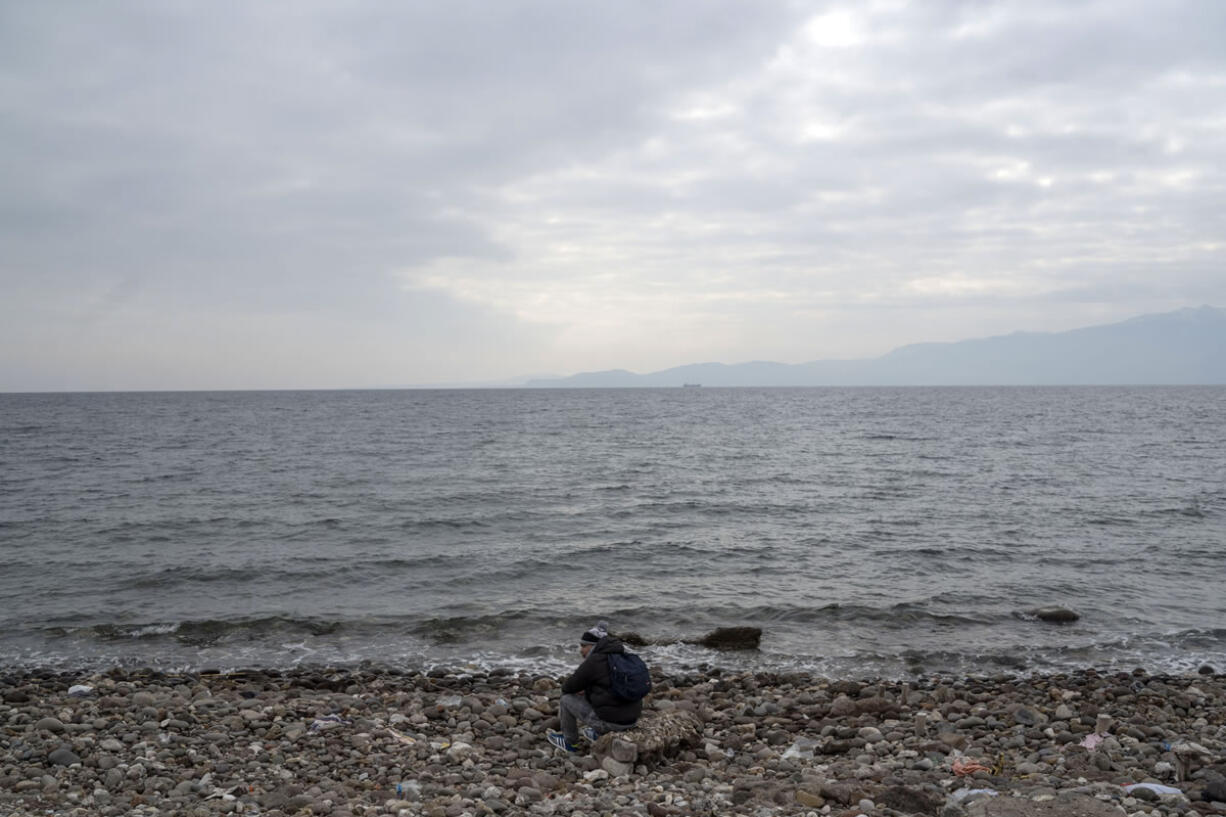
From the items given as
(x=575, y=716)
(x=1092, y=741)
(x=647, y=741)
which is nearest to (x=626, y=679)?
(x=647, y=741)

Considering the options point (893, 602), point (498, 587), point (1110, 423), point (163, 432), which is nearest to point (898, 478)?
point (893, 602)

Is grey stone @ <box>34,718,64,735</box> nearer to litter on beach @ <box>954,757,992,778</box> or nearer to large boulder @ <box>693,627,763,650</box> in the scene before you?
large boulder @ <box>693,627,763,650</box>

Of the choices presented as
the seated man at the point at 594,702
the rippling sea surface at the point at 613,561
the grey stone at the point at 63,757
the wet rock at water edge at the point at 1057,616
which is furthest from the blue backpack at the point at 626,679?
the wet rock at water edge at the point at 1057,616

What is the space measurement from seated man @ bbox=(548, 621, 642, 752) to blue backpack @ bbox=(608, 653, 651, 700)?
72 mm

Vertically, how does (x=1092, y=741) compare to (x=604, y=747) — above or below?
below

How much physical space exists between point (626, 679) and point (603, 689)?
37 cm

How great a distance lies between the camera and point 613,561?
69.5 ft

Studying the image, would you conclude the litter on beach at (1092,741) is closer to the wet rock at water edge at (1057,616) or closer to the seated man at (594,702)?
the seated man at (594,702)

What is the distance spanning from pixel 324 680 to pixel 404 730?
9.09 ft

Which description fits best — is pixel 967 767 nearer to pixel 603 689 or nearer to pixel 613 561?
pixel 603 689

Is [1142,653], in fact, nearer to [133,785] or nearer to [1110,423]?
[133,785]

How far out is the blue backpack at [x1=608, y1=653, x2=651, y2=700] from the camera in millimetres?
9336

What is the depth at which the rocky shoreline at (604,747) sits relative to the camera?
7.83 metres

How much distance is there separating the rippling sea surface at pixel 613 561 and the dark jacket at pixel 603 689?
4.35m
